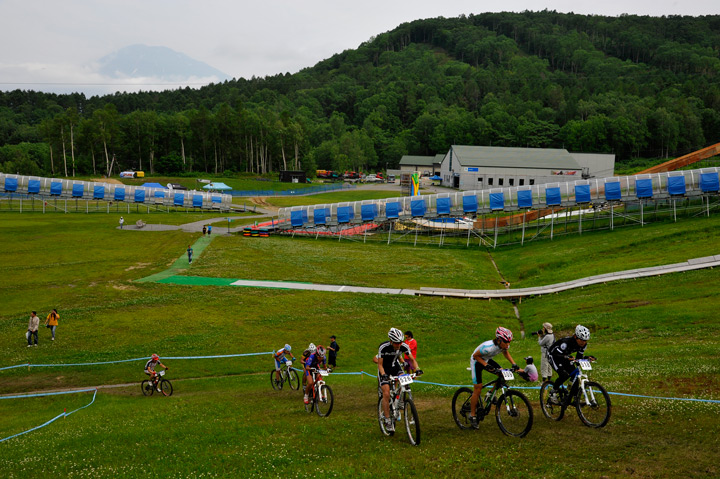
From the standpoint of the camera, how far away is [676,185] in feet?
208

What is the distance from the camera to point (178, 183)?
13850cm

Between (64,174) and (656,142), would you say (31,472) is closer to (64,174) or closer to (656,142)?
(64,174)

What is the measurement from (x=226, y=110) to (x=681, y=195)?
133397 millimetres

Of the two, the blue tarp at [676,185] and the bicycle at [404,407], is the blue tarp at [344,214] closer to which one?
the blue tarp at [676,185]

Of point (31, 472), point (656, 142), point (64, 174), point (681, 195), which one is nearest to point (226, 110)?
point (64, 174)

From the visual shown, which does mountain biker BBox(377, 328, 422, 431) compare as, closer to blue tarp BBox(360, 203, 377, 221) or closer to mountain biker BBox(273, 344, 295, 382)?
mountain biker BBox(273, 344, 295, 382)

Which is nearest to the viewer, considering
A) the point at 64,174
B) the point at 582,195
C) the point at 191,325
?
the point at 191,325

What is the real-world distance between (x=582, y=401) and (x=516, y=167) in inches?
5079

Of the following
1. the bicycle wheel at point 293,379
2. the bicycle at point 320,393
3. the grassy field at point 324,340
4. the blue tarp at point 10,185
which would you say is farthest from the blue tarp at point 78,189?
the bicycle at point 320,393

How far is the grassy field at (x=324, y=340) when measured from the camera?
38.8 feet

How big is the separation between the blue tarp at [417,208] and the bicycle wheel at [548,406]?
60.4m

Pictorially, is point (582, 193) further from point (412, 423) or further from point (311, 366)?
point (412, 423)

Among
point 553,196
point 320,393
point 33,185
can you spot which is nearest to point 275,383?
point 320,393

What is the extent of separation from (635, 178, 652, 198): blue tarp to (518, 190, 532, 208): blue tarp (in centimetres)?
1291
